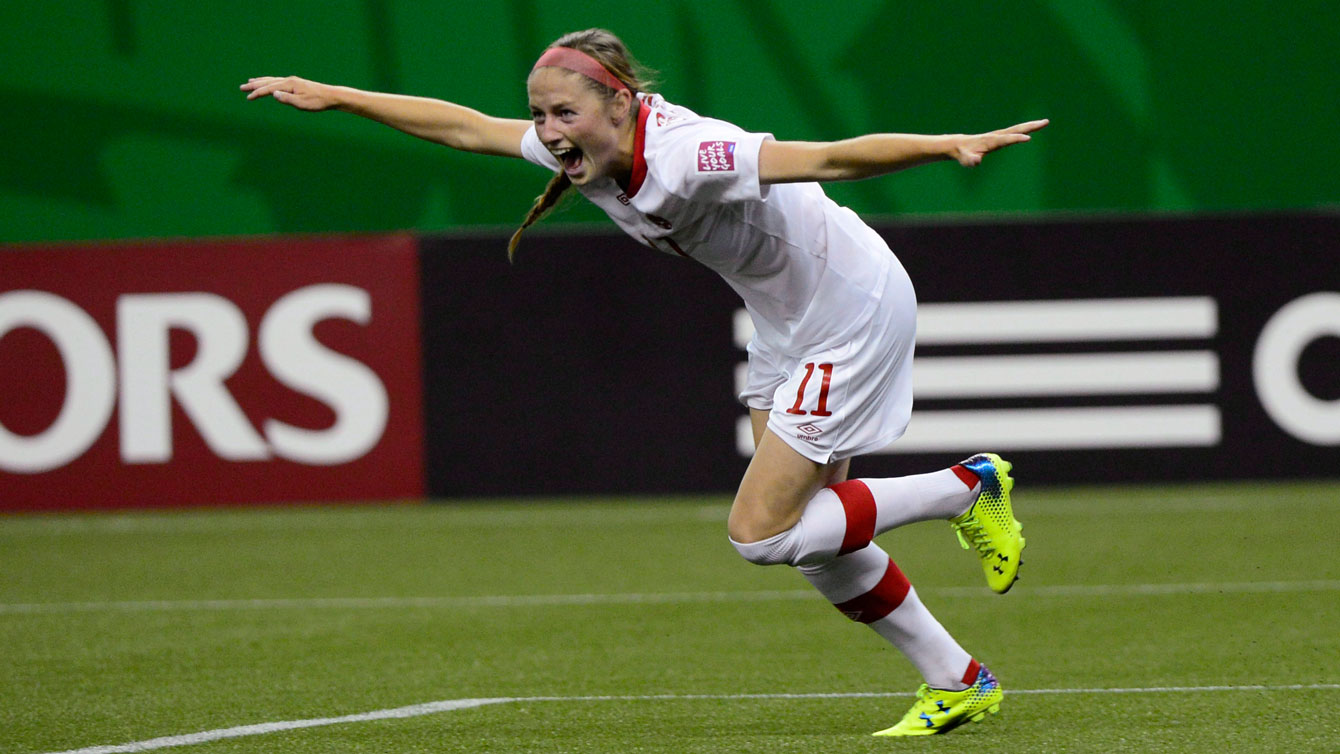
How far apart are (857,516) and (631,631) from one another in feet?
7.29

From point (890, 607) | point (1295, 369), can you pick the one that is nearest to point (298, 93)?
point (890, 607)

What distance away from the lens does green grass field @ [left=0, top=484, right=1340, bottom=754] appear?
15.4 ft

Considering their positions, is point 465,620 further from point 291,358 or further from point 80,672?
point 291,358

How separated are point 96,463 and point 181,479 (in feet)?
1.56

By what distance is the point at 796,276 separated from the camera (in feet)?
14.4

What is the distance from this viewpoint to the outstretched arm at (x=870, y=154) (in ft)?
12.1

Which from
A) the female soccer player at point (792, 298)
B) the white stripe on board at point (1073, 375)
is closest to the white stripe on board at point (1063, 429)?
the white stripe on board at point (1073, 375)

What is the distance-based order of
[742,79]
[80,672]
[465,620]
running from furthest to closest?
[742,79]
[465,620]
[80,672]

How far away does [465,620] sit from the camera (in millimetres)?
6875

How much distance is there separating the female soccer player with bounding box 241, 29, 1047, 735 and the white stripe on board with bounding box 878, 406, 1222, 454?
531cm

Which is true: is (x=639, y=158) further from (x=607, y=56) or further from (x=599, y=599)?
(x=599, y=599)

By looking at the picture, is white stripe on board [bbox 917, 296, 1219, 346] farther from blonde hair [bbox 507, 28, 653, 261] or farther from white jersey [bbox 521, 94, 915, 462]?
blonde hair [bbox 507, 28, 653, 261]

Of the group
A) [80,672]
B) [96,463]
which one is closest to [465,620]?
[80,672]

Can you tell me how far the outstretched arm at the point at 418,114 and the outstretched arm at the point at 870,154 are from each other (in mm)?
986
